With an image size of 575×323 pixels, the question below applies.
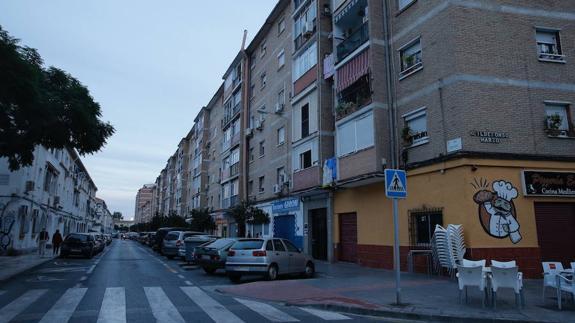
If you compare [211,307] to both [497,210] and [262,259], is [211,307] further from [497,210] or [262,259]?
[497,210]

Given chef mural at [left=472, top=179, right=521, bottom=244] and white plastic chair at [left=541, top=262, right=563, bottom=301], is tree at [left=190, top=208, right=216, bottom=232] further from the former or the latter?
white plastic chair at [left=541, top=262, right=563, bottom=301]

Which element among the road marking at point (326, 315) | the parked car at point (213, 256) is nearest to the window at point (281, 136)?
the parked car at point (213, 256)

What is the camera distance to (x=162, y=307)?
362 inches

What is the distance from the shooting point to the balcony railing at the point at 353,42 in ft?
61.9

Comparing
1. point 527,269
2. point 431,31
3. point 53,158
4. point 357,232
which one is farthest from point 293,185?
point 53,158

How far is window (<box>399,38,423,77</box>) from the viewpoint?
16.7 metres

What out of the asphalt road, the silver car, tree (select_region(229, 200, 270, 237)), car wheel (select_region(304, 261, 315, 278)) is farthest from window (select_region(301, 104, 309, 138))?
the asphalt road

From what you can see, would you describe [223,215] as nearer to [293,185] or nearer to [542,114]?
[293,185]

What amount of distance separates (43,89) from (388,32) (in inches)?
556

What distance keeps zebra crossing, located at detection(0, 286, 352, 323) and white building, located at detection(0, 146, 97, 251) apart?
1408cm

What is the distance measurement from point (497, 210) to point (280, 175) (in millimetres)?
16703

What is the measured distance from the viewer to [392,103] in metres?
17.8

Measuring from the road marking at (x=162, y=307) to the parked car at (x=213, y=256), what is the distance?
16.1ft

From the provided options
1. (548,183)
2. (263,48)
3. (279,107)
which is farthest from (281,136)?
(548,183)
